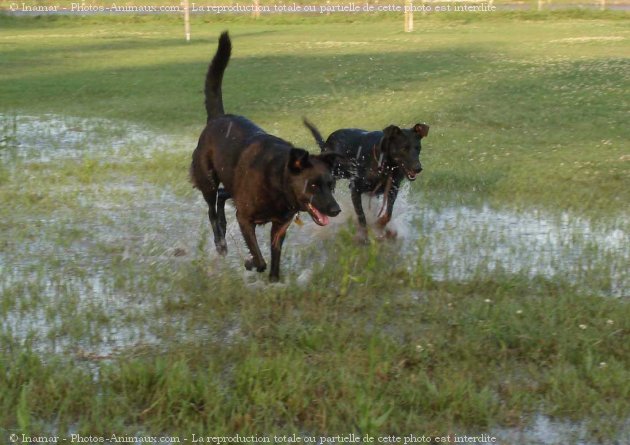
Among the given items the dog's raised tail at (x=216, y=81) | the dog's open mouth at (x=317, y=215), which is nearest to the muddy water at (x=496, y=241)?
the dog's open mouth at (x=317, y=215)

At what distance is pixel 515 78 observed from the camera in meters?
16.7

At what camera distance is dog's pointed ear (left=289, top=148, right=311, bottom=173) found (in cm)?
541

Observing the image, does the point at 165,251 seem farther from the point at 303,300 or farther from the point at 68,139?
the point at 68,139

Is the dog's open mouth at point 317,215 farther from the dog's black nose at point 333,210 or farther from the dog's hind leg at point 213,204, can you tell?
the dog's hind leg at point 213,204

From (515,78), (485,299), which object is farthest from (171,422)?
(515,78)

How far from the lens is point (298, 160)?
5449 mm

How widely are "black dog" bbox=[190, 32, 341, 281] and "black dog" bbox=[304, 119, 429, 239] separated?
950 millimetres

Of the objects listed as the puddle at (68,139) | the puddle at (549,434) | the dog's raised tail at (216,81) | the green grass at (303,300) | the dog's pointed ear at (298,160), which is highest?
the dog's raised tail at (216,81)

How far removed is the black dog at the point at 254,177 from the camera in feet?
18.1

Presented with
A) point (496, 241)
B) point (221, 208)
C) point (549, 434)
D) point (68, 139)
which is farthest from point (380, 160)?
point (68, 139)

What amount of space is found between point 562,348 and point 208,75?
3.64 metres

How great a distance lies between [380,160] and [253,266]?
169 cm

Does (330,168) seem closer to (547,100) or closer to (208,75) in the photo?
(208,75)

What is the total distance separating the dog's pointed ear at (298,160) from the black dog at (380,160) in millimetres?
1700
